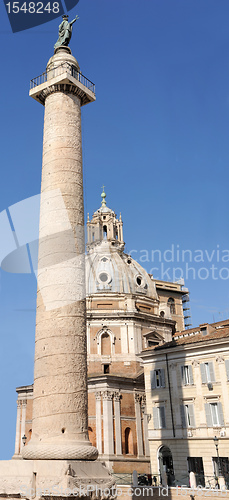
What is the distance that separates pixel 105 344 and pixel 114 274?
880 centimetres

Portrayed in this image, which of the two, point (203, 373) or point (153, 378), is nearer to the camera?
point (203, 373)

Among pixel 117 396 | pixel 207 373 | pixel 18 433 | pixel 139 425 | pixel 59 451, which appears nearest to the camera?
pixel 59 451

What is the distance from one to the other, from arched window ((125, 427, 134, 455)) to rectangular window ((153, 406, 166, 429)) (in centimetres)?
1142

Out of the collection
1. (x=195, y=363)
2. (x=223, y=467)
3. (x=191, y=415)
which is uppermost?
(x=195, y=363)

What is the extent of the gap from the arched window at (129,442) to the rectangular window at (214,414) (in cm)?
1547

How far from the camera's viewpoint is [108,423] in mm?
40156

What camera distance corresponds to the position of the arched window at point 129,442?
41719 millimetres

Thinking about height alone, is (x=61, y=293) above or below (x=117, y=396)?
below

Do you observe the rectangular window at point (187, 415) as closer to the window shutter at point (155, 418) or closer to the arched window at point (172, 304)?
the window shutter at point (155, 418)

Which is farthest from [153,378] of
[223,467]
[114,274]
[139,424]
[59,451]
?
[59,451]

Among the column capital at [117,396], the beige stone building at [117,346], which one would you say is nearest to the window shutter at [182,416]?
the beige stone building at [117,346]

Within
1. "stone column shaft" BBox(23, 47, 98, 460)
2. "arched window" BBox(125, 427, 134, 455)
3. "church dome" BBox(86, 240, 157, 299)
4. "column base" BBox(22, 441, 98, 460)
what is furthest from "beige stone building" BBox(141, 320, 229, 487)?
"church dome" BBox(86, 240, 157, 299)

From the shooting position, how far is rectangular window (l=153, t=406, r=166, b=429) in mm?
31469

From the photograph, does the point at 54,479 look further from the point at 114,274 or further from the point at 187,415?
the point at 114,274
